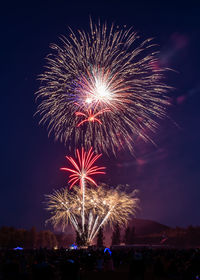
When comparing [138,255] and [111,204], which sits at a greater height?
[111,204]

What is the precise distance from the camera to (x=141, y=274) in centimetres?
887

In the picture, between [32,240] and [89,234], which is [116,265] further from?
[32,240]

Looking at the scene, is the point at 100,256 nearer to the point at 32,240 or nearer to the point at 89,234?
the point at 89,234

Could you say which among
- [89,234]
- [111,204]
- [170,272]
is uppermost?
[111,204]

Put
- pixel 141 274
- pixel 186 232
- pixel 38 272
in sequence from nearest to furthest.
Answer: pixel 38 272
pixel 141 274
pixel 186 232

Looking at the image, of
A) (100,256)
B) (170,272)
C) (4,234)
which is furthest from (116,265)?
(4,234)

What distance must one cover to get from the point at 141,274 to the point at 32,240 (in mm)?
123479

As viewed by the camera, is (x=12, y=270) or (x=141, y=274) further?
(x=141, y=274)

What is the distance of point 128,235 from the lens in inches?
4820

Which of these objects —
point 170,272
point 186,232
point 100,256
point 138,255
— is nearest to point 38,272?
point 138,255

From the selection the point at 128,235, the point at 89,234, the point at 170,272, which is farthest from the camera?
the point at 128,235

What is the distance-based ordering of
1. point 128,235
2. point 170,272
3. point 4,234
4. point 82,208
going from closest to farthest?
point 170,272
point 82,208
point 4,234
point 128,235

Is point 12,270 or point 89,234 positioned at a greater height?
point 89,234

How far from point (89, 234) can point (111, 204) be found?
7.51 meters
